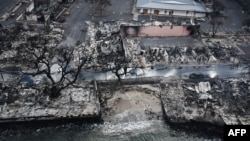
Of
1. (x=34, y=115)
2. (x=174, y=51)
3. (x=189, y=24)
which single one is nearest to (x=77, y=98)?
(x=34, y=115)

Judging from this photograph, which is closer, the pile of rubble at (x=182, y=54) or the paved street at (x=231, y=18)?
the pile of rubble at (x=182, y=54)

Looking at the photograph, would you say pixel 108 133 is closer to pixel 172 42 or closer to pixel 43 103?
pixel 43 103

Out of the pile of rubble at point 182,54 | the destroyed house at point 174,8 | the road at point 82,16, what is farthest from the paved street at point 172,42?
the road at point 82,16

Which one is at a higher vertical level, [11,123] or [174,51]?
[174,51]

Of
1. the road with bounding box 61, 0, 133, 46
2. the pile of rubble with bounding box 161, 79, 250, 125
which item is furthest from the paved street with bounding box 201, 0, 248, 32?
the pile of rubble with bounding box 161, 79, 250, 125

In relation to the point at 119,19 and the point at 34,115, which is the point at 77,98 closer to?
the point at 34,115

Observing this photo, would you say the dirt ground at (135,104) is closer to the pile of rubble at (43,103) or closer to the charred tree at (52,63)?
the pile of rubble at (43,103)

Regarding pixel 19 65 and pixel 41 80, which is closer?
pixel 41 80
